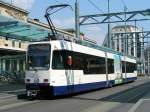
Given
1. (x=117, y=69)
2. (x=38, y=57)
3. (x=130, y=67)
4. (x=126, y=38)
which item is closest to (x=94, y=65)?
(x=38, y=57)

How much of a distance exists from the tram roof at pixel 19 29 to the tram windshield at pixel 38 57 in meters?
7.82

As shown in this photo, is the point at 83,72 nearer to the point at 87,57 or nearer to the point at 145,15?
the point at 87,57

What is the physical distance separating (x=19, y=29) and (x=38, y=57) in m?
14.0

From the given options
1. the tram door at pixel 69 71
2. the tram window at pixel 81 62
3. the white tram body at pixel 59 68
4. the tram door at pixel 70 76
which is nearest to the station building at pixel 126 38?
the tram window at pixel 81 62

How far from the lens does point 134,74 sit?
2115 inches

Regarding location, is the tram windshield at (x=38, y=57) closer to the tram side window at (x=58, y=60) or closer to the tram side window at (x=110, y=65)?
the tram side window at (x=58, y=60)

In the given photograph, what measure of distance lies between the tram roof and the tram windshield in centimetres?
782

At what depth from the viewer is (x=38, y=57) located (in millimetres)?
23953

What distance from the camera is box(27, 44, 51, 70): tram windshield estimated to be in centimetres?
2369

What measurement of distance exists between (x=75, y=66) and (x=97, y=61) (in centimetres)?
608

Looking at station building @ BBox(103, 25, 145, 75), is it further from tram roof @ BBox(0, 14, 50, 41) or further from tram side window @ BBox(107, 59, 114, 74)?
tram side window @ BBox(107, 59, 114, 74)

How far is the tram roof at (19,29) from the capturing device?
34312 mm

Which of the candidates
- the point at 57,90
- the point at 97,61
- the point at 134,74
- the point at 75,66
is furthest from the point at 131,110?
the point at 134,74

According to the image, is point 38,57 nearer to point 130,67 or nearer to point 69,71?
point 69,71
